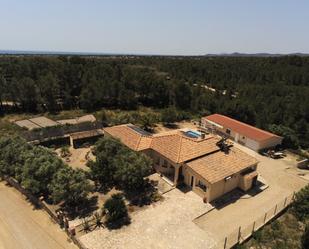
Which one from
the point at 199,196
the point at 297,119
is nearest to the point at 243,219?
the point at 199,196

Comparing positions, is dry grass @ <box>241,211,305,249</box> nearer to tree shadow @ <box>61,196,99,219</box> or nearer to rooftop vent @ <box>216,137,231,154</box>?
rooftop vent @ <box>216,137,231,154</box>

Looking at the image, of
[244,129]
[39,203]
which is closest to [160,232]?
[39,203]

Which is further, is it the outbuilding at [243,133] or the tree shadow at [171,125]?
the tree shadow at [171,125]

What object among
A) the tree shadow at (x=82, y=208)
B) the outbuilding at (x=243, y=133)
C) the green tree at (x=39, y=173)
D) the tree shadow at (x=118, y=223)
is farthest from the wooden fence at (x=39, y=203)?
the outbuilding at (x=243, y=133)

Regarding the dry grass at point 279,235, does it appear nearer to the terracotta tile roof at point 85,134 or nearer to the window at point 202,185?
the window at point 202,185

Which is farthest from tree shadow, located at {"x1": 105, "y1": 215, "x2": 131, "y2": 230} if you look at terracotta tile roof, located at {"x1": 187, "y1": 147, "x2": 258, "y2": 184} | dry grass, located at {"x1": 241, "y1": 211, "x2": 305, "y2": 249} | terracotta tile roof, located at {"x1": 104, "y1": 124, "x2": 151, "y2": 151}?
terracotta tile roof, located at {"x1": 104, "y1": 124, "x2": 151, "y2": 151}

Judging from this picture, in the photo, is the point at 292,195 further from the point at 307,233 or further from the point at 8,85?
the point at 8,85
